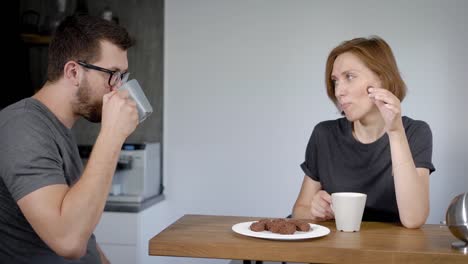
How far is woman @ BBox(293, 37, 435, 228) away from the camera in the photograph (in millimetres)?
1663

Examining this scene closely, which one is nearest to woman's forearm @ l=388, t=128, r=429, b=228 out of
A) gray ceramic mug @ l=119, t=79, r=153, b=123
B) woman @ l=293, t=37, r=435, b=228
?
woman @ l=293, t=37, r=435, b=228

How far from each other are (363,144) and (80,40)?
3.11 feet

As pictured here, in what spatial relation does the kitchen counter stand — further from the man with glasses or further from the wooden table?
the wooden table

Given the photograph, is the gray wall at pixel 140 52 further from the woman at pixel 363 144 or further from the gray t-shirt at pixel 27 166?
the gray t-shirt at pixel 27 166

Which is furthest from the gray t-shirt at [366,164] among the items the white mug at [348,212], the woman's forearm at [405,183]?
the white mug at [348,212]

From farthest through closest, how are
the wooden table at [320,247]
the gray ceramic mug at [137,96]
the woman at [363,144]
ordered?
1. the woman at [363,144]
2. the gray ceramic mug at [137,96]
3. the wooden table at [320,247]

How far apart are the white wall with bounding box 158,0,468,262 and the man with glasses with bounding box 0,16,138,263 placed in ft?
5.47

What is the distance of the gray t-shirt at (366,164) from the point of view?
5.46ft

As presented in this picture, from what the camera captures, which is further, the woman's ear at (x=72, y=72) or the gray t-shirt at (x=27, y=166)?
the woman's ear at (x=72, y=72)

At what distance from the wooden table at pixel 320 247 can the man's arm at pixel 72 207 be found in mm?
153

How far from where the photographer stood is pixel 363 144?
5.74 ft

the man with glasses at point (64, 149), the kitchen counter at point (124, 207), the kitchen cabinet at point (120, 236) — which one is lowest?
the kitchen cabinet at point (120, 236)

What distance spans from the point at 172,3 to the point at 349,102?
5.97ft

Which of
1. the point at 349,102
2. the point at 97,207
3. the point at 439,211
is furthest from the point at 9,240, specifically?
the point at 439,211
